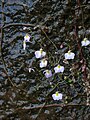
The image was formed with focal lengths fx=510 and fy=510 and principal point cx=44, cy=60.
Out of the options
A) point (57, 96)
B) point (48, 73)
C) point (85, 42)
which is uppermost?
point (85, 42)

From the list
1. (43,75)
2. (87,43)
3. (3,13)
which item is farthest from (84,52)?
(3,13)

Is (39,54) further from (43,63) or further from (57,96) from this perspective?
(57,96)

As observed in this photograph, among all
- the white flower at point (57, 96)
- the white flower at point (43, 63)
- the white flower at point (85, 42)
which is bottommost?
the white flower at point (57, 96)

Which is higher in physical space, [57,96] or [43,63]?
[43,63]

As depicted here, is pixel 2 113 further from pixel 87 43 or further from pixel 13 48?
pixel 87 43

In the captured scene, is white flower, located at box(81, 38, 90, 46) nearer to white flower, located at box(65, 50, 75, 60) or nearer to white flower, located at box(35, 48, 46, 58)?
white flower, located at box(65, 50, 75, 60)

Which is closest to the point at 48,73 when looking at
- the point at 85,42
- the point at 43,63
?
the point at 43,63

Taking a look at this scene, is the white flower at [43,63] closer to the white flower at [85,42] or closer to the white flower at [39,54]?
the white flower at [39,54]

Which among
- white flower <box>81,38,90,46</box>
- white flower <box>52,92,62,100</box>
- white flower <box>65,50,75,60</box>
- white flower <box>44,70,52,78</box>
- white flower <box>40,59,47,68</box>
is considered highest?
white flower <box>81,38,90,46</box>

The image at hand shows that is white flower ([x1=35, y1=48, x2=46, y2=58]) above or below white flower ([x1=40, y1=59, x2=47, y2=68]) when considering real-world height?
above

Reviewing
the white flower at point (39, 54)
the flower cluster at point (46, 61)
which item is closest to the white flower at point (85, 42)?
the flower cluster at point (46, 61)

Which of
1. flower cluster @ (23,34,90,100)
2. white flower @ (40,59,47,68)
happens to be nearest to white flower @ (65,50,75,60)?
flower cluster @ (23,34,90,100)
